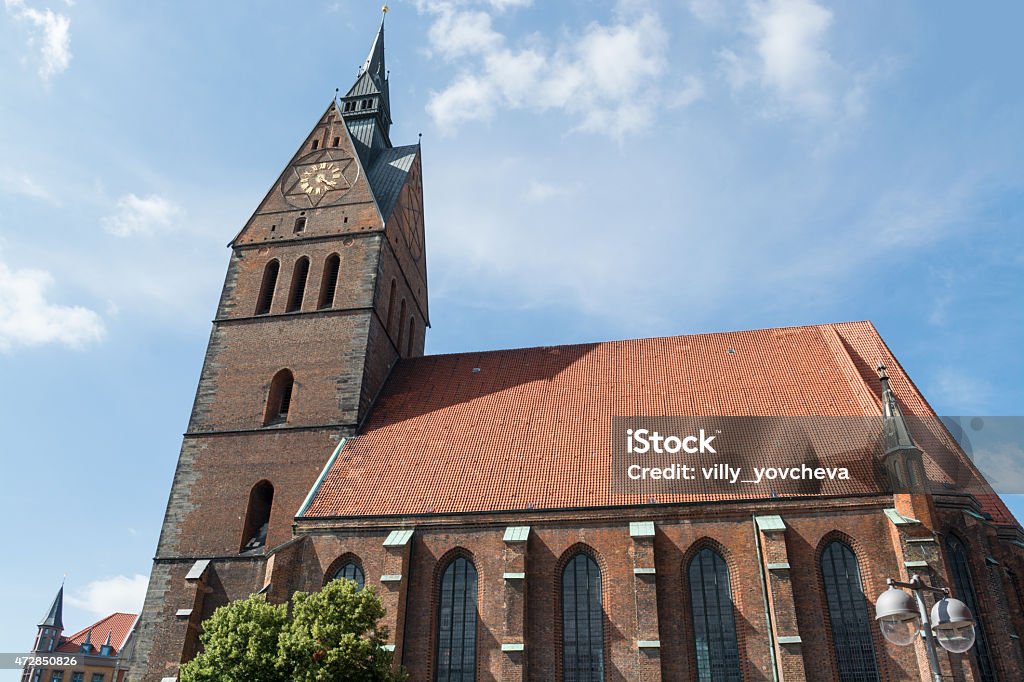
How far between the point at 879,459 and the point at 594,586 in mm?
7636

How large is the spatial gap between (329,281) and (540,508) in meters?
12.1

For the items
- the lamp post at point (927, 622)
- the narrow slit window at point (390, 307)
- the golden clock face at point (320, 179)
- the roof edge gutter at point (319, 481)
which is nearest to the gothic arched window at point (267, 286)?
the golden clock face at point (320, 179)

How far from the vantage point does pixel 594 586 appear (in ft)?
61.3

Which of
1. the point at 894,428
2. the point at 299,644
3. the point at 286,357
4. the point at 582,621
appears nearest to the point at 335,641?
the point at 299,644

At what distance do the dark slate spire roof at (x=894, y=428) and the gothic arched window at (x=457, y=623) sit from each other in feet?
34.6

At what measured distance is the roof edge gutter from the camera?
68.0 ft

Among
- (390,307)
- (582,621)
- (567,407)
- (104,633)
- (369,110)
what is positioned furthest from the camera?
(104,633)

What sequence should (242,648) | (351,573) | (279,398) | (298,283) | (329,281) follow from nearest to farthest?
1. (242,648)
2. (351,573)
3. (279,398)
4. (329,281)
5. (298,283)

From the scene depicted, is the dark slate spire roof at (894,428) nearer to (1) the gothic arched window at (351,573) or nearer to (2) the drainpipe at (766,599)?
(2) the drainpipe at (766,599)

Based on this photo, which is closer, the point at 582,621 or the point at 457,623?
the point at 582,621

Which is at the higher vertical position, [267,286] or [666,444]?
[267,286]

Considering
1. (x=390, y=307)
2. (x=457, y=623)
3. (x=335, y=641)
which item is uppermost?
(x=390, y=307)

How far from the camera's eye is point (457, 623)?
18.8 m

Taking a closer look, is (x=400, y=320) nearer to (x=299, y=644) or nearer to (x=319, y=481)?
(x=319, y=481)
